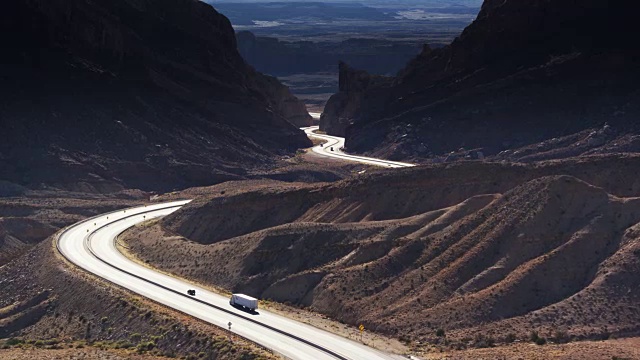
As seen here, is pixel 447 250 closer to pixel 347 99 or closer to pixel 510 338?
pixel 510 338

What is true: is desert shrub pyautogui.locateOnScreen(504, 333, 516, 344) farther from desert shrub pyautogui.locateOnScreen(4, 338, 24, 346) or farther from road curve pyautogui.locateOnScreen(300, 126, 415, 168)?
road curve pyautogui.locateOnScreen(300, 126, 415, 168)

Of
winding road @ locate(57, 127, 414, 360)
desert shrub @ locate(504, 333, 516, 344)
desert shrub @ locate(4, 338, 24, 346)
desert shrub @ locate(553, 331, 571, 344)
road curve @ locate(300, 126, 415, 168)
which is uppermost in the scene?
desert shrub @ locate(553, 331, 571, 344)

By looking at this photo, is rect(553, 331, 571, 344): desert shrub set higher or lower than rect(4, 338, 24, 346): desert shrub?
higher

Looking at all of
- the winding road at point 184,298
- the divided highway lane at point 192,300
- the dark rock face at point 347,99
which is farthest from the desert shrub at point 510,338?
the dark rock face at point 347,99

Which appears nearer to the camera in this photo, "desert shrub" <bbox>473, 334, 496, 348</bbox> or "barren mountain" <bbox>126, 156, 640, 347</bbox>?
"desert shrub" <bbox>473, 334, 496, 348</bbox>

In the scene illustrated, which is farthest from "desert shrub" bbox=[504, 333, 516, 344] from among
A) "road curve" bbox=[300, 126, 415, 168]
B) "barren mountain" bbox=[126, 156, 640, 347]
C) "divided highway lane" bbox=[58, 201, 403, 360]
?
"road curve" bbox=[300, 126, 415, 168]
